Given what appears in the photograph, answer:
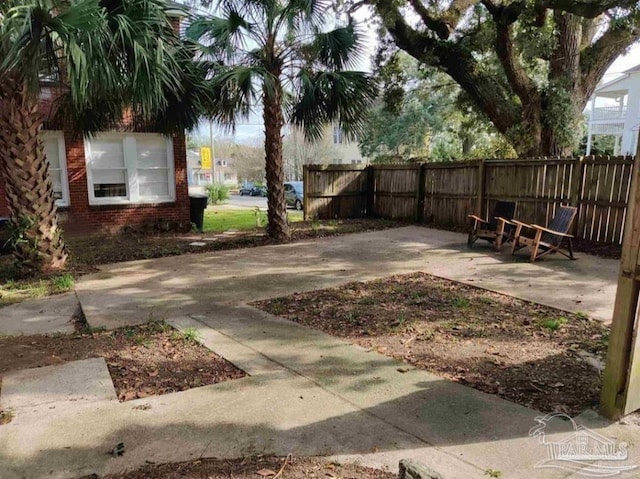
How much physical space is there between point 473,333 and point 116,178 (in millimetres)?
10784

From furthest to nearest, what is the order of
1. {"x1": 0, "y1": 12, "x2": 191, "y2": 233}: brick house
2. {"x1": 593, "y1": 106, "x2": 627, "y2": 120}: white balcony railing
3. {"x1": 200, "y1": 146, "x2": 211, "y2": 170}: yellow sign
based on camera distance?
{"x1": 200, "y1": 146, "x2": 211, "y2": 170}: yellow sign
{"x1": 593, "y1": 106, "x2": 627, "y2": 120}: white balcony railing
{"x1": 0, "y1": 12, "x2": 191, "y2": 233}: brick house

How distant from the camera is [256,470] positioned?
2447 mm

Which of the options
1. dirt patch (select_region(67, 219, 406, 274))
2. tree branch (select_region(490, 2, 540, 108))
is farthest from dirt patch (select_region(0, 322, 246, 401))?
tree branch (select_region(490, 2, 540, 108))

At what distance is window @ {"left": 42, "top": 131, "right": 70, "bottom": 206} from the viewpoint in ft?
37.3

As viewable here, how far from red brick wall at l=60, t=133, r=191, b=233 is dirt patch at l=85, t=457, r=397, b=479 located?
10457 mm

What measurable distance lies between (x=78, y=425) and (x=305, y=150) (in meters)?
40.7

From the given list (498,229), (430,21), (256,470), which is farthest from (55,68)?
(430,21)

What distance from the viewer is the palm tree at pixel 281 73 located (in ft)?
29.5

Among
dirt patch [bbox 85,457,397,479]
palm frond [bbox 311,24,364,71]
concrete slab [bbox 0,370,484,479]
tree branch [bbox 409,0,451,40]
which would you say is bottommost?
concrete slab [bbox 0,370,484,479]

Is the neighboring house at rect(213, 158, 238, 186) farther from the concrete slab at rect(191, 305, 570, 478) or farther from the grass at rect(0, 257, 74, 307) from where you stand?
the concrete slab at rect(191, 305, 570, 478)

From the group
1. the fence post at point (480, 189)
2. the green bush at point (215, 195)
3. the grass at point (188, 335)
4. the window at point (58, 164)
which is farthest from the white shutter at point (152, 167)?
the green bush at point (215, 195)

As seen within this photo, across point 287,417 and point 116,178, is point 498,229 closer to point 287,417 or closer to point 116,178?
point 287,417

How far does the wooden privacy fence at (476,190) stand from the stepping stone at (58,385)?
29.5 ft

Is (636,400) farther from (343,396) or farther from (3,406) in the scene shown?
(3,406)
